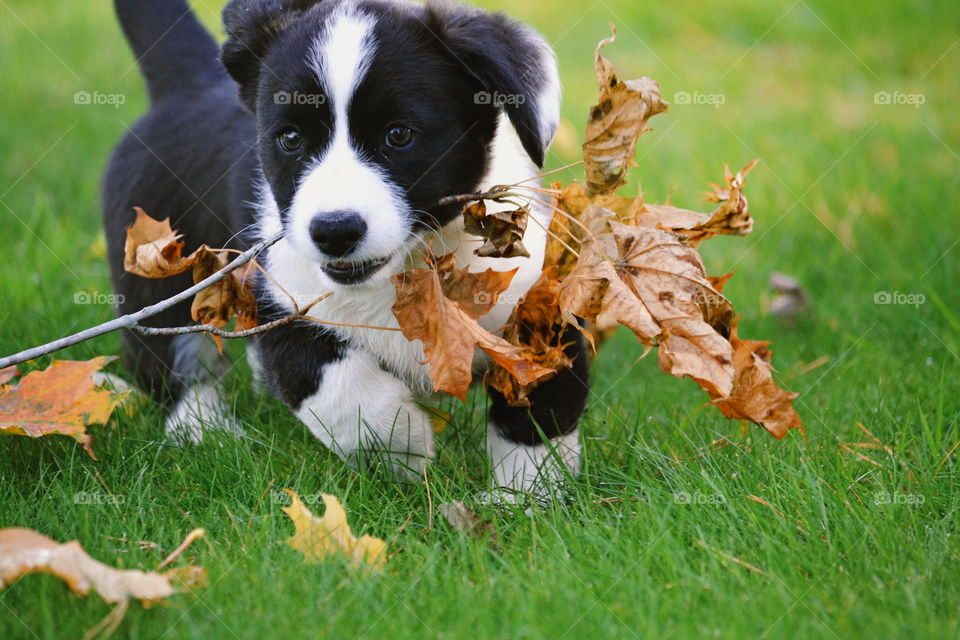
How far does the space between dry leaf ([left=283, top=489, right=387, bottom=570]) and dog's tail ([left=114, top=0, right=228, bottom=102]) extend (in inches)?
72.8

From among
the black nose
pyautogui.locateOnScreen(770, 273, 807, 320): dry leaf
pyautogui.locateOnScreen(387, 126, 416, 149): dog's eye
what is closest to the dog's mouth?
the black nose

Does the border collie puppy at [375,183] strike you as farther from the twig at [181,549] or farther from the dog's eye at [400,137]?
the twig at [181,549]

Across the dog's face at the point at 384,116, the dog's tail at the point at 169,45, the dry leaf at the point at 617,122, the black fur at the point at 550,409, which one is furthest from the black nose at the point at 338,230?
the dog's tail at the point at 169,45

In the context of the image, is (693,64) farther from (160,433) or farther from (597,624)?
(597,624)

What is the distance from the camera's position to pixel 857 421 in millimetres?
2869

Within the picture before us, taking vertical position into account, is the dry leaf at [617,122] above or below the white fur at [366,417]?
above

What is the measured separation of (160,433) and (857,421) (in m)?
1.95

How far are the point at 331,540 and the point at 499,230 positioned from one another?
0.79 meters

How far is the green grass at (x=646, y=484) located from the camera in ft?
6.43

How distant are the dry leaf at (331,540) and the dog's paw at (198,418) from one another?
1.93ft

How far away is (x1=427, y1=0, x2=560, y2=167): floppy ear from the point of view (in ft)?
7.89

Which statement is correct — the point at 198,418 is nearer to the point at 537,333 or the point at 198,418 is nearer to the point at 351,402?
the point at 351,402

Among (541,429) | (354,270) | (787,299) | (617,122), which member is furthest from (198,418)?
(787,299)

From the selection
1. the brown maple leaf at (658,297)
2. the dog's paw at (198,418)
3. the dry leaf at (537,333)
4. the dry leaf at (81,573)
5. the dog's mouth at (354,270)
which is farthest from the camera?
the dog's paw at (198,418)
